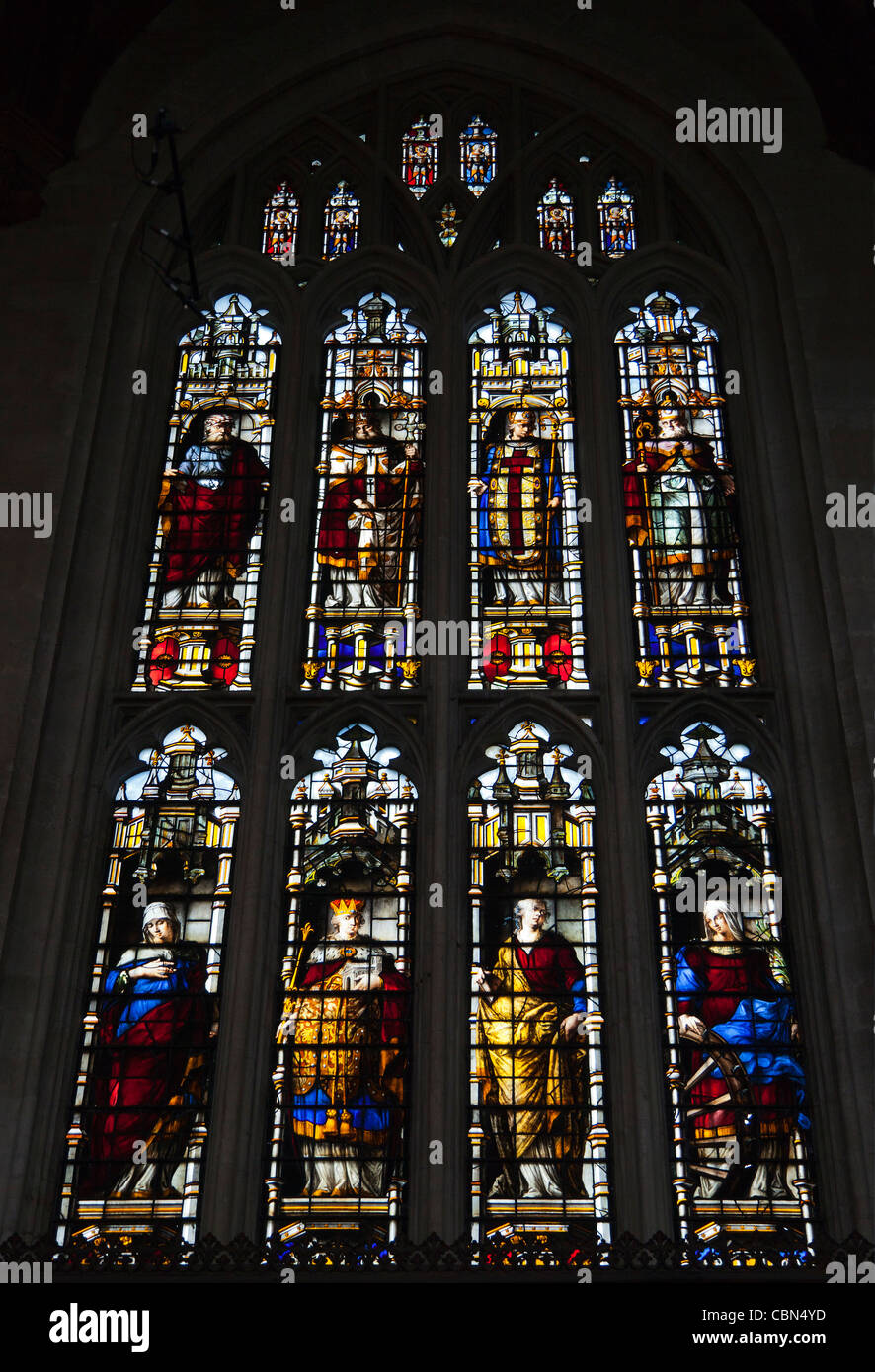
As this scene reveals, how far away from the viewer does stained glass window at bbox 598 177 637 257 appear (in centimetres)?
1280

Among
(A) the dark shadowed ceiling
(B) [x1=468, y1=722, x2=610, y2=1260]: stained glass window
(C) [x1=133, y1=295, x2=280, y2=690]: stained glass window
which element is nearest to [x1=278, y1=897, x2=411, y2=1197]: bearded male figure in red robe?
(B) [x1=468, y1=722, x2=610, y2=1260]: stained glass window

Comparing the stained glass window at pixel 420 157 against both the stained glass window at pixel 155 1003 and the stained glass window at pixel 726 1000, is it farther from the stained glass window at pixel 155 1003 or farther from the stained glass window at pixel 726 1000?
the stained glass window at pixel 726 1000

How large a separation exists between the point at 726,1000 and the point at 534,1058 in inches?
43.2

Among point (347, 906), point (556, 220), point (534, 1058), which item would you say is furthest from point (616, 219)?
point (534, 1058)

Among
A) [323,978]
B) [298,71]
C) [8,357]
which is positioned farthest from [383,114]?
[323,978]

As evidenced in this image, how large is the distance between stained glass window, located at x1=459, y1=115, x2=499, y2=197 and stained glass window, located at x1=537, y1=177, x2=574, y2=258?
1.53 feet

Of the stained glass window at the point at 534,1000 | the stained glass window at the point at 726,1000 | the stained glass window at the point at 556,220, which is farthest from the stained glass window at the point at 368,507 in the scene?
the stained glass window at the point at 726,1000

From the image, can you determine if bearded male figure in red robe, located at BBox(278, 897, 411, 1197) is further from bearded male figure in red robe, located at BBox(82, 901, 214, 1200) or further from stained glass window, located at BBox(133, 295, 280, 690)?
stained glass window, located at BBox(133, 295, 280, 690)

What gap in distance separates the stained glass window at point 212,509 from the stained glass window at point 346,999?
111 cm

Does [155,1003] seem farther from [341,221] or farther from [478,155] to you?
[478,155]

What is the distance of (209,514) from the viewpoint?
1142 centimetres

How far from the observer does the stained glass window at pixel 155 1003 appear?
28.9 ft

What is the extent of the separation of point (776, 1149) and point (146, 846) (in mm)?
3892

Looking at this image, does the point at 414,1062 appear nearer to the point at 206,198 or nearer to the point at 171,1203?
the point at 171,1203
